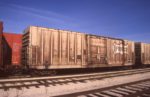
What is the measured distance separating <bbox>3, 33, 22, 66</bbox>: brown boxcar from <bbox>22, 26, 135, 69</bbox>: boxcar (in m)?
5.15

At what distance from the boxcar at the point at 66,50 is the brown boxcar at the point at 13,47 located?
5.15 meters

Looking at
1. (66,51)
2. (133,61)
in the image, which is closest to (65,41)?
(66,51)

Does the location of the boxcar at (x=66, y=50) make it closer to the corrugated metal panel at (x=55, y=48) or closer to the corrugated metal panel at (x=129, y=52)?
the corrugated metal panel at (x=55, y=48)

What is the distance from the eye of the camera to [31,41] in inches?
534

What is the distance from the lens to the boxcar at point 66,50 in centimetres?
1384

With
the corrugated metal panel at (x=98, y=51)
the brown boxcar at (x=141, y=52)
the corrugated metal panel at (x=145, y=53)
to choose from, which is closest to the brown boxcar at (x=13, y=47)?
the corrugated metal panel at (x=98, y=51)

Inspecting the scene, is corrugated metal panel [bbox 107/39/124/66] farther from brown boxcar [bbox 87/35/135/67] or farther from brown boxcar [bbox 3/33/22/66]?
brown boxcar [bbox 3/33/22/66]

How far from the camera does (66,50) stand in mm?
15836

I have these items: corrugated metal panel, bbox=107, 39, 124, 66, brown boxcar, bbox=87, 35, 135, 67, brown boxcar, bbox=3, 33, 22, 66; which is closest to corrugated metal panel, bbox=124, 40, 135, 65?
brown boxcar, bbox=87, 35, 135, 67

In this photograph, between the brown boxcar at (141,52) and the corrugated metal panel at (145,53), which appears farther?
the corrugated metal panel at (145,53)

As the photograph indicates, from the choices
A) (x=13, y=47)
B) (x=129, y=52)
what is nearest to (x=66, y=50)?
(x=13, y=47)

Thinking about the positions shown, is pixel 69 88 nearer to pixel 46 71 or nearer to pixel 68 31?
pixel 46 71

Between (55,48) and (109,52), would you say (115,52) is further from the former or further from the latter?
(55,48)

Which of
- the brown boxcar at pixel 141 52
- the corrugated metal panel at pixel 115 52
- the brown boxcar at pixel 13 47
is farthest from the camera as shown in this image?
the brown boxcar at pixel 141 52
